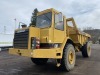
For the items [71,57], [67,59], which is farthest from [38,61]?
[67,59]

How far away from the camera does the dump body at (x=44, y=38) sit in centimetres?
747

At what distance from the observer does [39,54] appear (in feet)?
23.9

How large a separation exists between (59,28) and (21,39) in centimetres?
187

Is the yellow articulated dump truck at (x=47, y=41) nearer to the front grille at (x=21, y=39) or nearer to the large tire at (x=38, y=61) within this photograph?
the front grille at (x=21, y=39)

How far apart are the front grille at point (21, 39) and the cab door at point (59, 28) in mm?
1319

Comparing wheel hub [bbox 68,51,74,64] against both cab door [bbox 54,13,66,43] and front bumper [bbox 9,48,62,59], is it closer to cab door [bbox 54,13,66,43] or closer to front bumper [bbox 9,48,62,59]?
cab door [bbox 54,13,66,43]

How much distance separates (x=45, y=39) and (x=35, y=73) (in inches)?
66.3

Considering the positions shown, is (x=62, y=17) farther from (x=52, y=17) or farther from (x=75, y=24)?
(x=75, y=24)

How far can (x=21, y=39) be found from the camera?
324 inches

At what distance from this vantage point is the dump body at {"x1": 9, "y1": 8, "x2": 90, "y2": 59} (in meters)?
7.47

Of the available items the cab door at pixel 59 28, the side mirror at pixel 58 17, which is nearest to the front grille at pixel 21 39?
the cab door at pixel 59 28

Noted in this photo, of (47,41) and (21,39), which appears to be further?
(21,39)

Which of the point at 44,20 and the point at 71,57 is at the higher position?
the point at 44,20

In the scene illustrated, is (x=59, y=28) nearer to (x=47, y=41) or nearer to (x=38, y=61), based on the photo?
(x=47, y=41)
